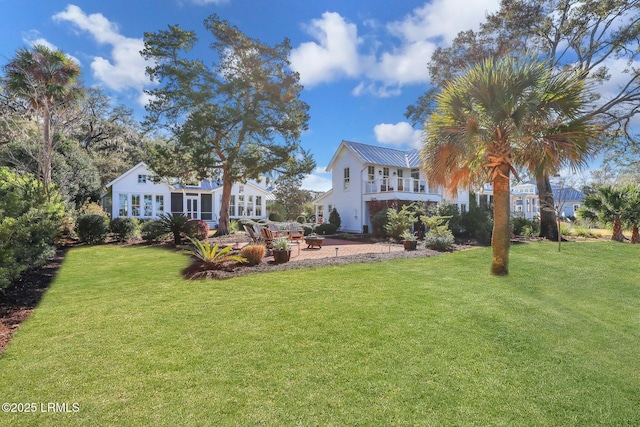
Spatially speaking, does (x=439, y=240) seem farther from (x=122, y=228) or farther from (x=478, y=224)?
(x=122, y=228)

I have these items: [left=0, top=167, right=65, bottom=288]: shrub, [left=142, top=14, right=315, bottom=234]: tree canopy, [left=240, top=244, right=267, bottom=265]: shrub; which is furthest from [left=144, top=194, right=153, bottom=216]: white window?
[left=240, top=244, right=267, bottom=265]: shrub

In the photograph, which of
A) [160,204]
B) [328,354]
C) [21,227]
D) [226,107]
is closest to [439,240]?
[328,354]

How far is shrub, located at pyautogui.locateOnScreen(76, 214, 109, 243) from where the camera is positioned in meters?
14.9

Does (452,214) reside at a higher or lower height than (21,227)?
higher

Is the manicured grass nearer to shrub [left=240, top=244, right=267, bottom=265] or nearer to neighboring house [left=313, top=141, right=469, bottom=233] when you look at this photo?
shrub [left=240, top=244, right=267, bottom=265]

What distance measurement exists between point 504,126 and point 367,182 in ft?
51.1

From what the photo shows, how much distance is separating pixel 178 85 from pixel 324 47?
34.2ft

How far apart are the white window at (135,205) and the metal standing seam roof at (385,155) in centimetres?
1910

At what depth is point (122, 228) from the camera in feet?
52.0

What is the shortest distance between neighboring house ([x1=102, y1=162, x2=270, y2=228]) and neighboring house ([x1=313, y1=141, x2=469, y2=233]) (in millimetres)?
9180

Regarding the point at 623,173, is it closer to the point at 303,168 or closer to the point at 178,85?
the point at 303,168

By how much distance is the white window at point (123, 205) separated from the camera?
26094 millimetres

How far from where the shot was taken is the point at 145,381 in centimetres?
327

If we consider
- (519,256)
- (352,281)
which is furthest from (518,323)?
(519,256)
